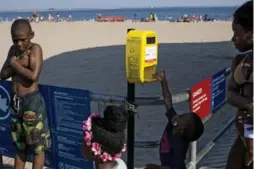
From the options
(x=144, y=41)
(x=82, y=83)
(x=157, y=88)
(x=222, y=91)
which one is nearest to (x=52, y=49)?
(x=82, y=83)

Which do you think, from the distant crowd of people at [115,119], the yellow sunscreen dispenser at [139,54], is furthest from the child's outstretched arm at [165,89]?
the yellow sunscreen dispenser at [139,54]

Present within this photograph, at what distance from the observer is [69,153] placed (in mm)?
4266

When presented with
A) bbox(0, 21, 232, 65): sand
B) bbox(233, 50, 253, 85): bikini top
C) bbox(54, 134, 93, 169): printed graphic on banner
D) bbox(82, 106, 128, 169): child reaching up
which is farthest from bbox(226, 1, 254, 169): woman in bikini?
bbox(0, 21, 232, 65): sand

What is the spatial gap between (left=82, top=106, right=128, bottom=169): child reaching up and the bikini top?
784 millimetres

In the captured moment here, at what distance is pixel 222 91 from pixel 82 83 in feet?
26.4

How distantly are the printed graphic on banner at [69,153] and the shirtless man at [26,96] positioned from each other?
148mm

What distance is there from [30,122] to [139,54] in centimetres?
156

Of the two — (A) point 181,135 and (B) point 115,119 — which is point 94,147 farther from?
(A) point 181,135

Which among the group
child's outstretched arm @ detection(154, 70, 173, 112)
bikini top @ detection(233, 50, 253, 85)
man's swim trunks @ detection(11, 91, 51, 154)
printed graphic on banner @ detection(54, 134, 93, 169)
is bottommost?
printed graphic on banner @ detection(54, 134, 93, 169)

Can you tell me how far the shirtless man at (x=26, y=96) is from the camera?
380 cm

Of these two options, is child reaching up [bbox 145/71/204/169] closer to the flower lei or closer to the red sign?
the flower lei

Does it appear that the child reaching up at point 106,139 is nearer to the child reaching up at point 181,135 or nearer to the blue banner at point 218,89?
the child reaching up at point 181,135

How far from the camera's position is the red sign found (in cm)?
382

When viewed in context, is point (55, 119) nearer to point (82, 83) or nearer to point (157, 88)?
point (157, 88)
